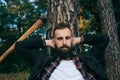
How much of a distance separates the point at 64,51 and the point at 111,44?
9081mm

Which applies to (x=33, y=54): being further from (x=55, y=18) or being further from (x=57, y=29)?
(x=55, y=18)

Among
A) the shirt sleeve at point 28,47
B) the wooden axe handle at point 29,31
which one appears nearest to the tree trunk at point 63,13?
the wooden axe handle at point 29,31

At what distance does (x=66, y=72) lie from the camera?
434 centimetres

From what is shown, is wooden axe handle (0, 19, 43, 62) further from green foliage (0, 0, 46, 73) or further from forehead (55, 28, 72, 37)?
green foliage (0, 0, 46, 73)

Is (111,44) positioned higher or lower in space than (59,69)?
lower

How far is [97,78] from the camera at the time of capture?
4.44 metres

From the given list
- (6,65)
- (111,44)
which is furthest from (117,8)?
(111,44)

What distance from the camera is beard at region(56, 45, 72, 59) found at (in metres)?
4.21

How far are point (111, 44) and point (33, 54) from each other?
29.1 feet

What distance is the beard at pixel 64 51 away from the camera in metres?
4.21

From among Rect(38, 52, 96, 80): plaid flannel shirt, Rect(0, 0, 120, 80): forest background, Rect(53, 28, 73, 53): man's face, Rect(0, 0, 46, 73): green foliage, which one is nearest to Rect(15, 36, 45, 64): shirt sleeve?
Rect(38, 52, 96, 80): plaid flannel shirt

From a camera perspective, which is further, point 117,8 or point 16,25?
point 16,25

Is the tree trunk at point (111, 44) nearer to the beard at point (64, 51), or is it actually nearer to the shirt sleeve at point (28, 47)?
the shirt sleeve at point (28, 47)

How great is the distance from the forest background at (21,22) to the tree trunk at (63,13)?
7798 millimetres
